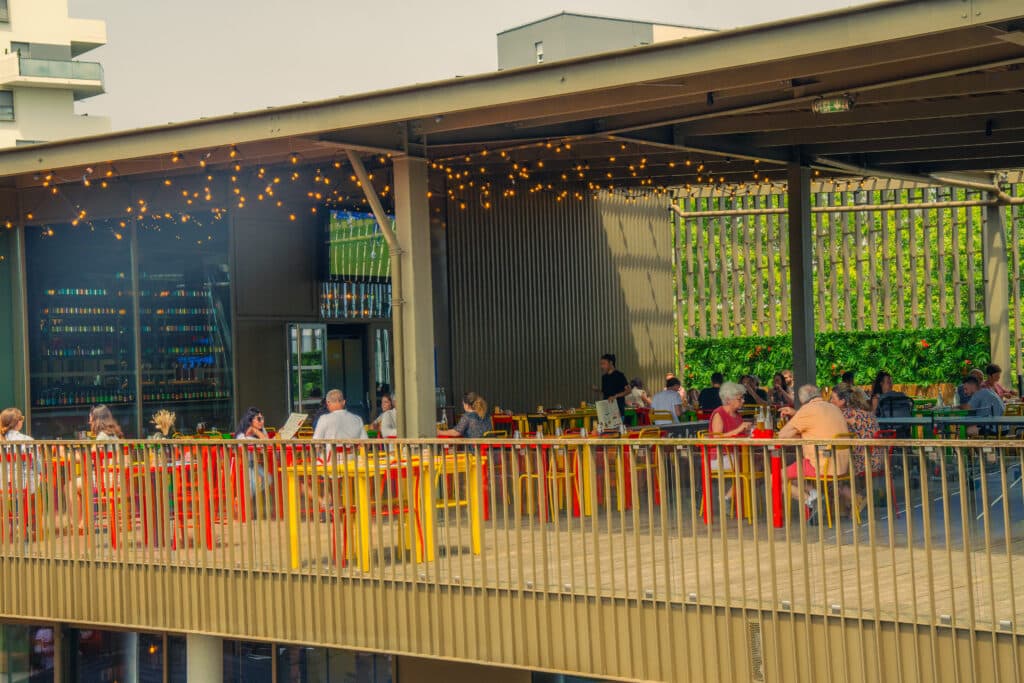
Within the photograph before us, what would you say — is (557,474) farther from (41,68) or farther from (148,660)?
(41,68)

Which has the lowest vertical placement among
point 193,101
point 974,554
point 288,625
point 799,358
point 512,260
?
point 288,625

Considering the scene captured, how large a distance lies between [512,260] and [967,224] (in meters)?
7.77

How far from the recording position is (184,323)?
1659 centimetres

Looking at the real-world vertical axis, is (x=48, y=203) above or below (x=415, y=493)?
above

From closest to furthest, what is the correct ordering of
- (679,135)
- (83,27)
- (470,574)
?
1. (470,574)
2. (679,135)
3. (83,27)

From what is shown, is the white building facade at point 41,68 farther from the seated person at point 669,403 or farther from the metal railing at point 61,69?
the seated person at point 669,403

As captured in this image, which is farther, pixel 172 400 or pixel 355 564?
pixel 172 400

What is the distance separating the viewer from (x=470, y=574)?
8.27m

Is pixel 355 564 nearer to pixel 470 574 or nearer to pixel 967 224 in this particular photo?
pixel 470 574

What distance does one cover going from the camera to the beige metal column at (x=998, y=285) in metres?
20.8

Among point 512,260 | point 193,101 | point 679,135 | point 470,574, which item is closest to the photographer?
point 470,574

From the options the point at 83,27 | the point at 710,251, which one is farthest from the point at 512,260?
the point at 83,27

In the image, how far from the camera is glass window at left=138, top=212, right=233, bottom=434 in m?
16.5

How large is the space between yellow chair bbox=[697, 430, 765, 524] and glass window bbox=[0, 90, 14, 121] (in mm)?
54039
